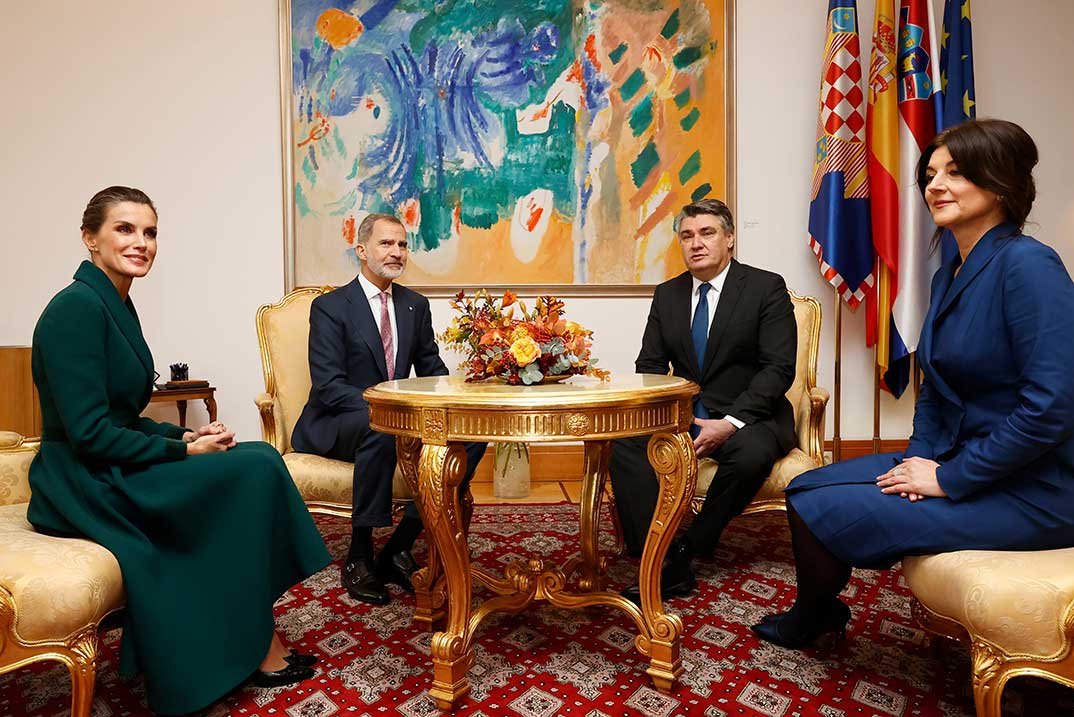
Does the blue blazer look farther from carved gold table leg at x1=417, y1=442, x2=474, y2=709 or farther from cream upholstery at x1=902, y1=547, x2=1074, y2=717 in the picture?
carved gold table leg at x1=417, y1=442, x2=474, y2=709

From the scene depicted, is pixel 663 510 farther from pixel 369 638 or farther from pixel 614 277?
pixel 614 277

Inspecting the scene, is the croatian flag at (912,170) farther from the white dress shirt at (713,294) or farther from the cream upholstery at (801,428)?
the white dress shirt at (713,294)

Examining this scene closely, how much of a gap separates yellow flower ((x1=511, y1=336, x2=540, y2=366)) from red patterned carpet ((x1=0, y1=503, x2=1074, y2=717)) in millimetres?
1003

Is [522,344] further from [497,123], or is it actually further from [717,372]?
[497,123]

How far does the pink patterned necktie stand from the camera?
364 cm

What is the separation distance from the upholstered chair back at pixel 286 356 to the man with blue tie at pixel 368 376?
0.11m

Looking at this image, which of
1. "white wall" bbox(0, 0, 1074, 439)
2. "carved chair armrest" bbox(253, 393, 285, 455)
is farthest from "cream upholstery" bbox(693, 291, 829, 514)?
"carved chair armrest" bbox(253, 393, 285, 455)

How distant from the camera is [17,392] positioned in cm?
454

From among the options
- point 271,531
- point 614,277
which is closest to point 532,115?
Answer: point 614,277

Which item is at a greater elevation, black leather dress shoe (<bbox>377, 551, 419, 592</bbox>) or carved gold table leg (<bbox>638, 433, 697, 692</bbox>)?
carved gold table leg (<bbox>638, 433, 697, 692</bbox>)

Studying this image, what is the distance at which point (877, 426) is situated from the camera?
5.04 m

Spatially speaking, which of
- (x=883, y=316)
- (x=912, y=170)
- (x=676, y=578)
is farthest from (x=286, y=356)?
(x=912, y=170)

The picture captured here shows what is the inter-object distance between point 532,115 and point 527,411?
11.1 ft

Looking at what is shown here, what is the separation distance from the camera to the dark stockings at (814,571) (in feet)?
7.39
